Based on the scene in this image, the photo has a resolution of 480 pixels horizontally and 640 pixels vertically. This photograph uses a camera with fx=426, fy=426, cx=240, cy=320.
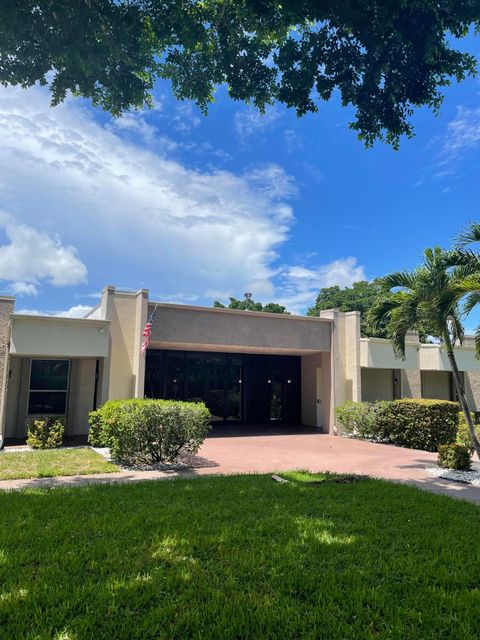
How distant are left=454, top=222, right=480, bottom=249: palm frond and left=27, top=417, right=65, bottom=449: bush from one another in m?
12.2

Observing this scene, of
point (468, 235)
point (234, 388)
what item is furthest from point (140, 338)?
point (468, 235)

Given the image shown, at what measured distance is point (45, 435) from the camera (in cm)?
1270

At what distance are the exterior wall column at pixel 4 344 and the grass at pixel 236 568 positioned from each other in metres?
7.32

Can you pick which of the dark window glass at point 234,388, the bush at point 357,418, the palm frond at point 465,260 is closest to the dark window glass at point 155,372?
the dark window glass at point 234,388

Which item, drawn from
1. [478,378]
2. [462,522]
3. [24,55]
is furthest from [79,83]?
[478,378]

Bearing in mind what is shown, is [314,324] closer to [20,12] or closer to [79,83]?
[79,83]

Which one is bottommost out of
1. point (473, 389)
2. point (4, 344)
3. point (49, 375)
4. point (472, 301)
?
point (473, 389)

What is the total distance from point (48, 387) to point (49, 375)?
1.40 feet

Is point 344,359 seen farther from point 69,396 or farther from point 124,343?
point 69,396

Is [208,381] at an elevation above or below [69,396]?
above

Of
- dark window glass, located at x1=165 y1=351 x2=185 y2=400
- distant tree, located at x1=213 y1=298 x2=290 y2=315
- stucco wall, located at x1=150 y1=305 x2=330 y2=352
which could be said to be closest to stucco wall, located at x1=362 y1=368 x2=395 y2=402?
stucco wall, located at x1=150 y1=305 x2=330 y2=352

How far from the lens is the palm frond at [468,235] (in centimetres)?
955

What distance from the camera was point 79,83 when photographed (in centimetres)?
761

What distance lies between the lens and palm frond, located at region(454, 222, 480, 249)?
9547mm
